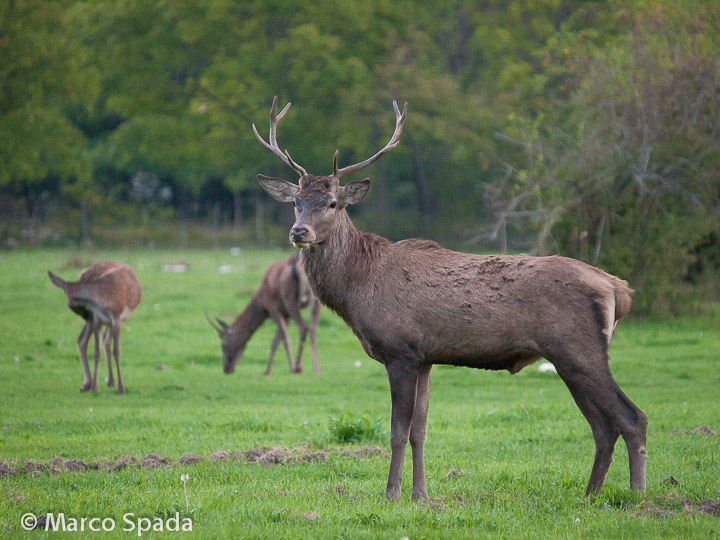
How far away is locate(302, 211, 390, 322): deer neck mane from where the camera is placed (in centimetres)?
733

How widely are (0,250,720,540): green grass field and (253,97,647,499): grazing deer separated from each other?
516mm

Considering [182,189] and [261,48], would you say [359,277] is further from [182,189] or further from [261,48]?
[182,189]

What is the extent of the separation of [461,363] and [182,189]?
44.5 metres

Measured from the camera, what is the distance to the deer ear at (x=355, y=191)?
7703 millimetres

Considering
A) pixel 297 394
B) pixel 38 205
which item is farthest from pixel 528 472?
pixel 38 205

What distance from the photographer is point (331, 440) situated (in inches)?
358

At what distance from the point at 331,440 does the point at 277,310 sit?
23.4 feet

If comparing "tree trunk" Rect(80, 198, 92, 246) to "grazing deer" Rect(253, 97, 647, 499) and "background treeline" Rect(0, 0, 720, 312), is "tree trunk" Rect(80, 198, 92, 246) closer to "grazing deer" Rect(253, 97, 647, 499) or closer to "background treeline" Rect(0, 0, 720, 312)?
"background treeline" Rect(0, 0, 720, 312)

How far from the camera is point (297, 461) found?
321 inches

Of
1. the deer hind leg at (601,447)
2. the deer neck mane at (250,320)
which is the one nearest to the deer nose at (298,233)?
the deer hind leg at (601,447)

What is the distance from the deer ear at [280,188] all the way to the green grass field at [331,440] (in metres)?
2.38

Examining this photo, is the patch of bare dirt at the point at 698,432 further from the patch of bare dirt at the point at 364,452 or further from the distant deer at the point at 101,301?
the distant deer at the point at 101,301

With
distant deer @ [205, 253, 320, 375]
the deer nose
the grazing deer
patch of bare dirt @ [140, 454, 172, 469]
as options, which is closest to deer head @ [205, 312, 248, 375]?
distant deer @ [205, 253, 320, 375]

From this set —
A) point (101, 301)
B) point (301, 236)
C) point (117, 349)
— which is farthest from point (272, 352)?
point (301, 236)
